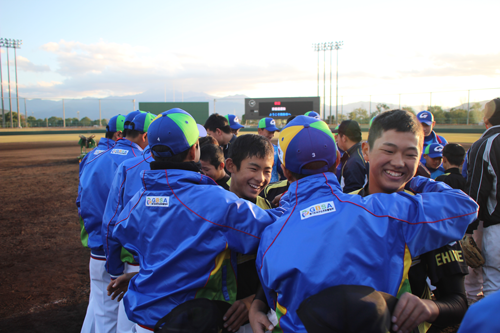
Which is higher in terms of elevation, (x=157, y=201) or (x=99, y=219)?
(x=157, y=201)

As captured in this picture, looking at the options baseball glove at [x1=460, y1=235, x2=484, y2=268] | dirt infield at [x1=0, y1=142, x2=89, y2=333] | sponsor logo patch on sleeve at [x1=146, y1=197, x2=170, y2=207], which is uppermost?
sponsor logo patch on sleeve at [x1=146, y1=197, x2=170, y2=207]

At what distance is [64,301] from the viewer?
14.2 ft

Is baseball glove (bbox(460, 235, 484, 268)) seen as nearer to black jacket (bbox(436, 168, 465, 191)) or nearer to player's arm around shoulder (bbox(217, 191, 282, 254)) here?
black jacket (bbox(436, 168, 465, 191))

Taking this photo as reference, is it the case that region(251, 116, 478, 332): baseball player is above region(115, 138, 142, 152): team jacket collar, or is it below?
below

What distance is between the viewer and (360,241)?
1.20 metres

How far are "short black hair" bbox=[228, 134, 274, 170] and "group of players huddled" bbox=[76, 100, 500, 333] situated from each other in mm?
11

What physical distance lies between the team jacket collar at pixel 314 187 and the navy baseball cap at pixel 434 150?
180 inches

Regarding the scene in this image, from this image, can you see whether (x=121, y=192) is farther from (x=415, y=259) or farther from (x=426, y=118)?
(x=426, y=118)

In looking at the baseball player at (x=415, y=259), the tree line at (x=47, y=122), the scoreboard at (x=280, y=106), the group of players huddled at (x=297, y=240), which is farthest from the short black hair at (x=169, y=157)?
the tree line at (x=47, y=122)

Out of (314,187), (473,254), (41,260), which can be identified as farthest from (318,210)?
(41,260)

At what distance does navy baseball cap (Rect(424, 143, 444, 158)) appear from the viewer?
17.0ft

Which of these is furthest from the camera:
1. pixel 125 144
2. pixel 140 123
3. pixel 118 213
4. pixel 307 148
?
pixel 140 123

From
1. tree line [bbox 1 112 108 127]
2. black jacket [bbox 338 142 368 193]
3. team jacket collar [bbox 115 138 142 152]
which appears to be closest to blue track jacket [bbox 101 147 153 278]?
team jacket collar [bbox 115 138 142 152]

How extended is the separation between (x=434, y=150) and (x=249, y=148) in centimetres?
410
